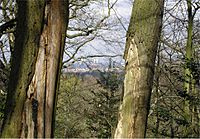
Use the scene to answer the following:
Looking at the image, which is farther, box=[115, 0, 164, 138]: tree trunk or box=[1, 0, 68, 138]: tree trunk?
box=[115, 0, 164, 138]: tree trunk

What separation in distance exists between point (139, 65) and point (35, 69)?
4.16 feet

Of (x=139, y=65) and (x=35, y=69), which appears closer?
(x=35, y=69)

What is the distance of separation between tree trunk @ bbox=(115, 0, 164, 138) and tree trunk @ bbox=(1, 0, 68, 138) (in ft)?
3.01

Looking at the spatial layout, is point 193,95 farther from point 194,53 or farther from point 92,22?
point 92,22

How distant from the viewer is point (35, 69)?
159 inches

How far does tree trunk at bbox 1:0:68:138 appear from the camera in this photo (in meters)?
3.96

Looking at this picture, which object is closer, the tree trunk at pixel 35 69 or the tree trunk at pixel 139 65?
the tree trunk at pixel 35 69

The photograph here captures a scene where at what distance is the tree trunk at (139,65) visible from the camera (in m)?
4.65

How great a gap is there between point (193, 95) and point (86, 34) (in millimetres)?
8650

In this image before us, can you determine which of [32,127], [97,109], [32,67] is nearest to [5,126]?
[32,127]

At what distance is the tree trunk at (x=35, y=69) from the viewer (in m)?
3.96

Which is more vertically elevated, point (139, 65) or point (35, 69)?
point (139, 65)

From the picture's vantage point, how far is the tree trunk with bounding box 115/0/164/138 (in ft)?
15.3

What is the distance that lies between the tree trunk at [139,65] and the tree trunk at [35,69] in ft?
3.01
